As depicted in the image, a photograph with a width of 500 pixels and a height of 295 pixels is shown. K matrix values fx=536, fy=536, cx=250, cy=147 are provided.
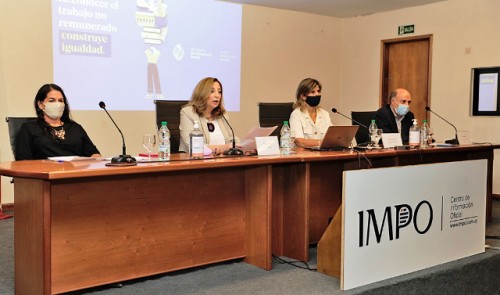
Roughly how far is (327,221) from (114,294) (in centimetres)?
142

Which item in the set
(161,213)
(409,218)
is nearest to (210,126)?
(161,213)

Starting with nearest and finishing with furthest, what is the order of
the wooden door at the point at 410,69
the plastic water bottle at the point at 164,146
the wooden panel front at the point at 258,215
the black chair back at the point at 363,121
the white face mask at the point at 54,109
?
1. the plastic water bottle at the point at 164,146
2. the wooden panel front at the point at 258,215
3. the white face mask at the point at 54,109
4. the black chair back at the point at 363,121
5. the wooden door at the point at 410,69

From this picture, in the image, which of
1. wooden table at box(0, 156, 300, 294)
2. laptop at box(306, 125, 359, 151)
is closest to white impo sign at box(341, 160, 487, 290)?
wooden table at box(0, 156, 300, 294)

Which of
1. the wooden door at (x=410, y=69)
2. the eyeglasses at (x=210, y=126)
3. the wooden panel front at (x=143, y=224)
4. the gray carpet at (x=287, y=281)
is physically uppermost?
the wooden door at (x=410, y=69)

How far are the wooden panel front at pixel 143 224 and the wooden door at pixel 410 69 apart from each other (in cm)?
373

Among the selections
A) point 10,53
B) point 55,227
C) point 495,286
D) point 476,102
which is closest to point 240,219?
point 55,227

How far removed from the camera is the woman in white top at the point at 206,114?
129 inches

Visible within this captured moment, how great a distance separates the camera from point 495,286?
10.1ft

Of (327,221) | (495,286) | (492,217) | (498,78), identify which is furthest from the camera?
(498,78)

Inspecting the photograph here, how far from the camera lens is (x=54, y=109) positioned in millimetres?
2932

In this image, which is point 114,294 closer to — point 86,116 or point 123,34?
point 86,116

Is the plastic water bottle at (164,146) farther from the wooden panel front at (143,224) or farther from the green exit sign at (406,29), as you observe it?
the green exit sign at (406,29)

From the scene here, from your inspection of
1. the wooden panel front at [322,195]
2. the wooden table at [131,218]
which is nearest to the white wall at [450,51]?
the wooden panel front at [322,195]

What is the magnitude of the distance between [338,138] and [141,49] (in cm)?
260
